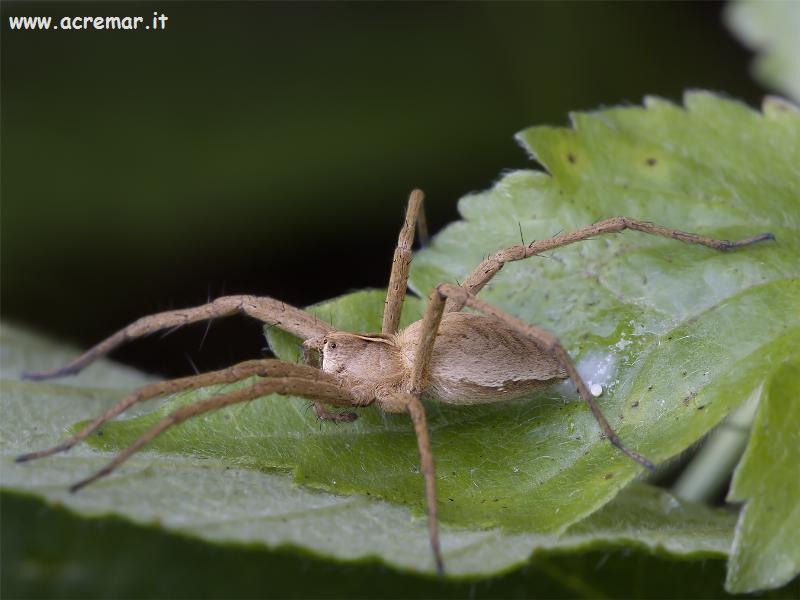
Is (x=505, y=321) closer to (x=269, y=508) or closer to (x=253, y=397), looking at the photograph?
(x=253, y=397)

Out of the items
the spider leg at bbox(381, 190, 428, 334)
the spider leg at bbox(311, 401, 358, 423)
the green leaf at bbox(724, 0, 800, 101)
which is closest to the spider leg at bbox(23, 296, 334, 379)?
the spider leg at bbox(381, 190, 428, 334)

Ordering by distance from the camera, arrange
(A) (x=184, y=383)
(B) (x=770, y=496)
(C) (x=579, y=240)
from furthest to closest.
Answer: (C) (x=579, y=240) → (A) (x=184, y=383) → (B) (x=770, y=496)

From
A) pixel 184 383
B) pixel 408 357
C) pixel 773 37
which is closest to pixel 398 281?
pixel 408 357

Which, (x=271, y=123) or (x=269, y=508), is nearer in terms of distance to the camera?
(x=269, y=508)

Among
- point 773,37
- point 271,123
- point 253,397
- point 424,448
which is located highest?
point 773,37

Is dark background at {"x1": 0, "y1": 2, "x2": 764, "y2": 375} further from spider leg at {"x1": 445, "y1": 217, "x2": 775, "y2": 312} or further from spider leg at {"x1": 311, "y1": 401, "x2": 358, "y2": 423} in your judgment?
spider leg at {"x1": 311, "y1": 401, "x2": 358, "y2": 423}

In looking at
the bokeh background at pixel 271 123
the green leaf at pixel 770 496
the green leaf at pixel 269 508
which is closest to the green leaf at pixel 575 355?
the green leaf at pixel 269 508
